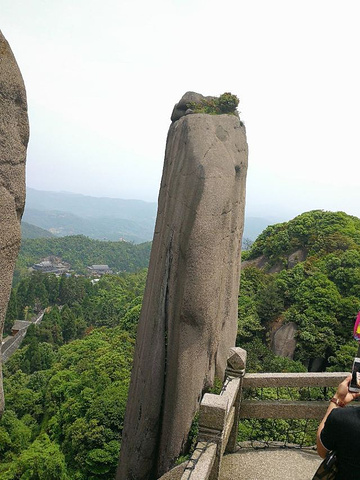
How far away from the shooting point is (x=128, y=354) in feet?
67.1

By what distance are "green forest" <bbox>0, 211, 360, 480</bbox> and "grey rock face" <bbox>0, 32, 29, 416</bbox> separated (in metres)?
6.31

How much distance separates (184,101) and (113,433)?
9.17 meters

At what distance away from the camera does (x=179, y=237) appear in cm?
739

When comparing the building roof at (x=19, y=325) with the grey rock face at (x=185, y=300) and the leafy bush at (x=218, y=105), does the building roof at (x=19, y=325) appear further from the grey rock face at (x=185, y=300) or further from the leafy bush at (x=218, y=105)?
the leafy bush at (x=218, y=105)

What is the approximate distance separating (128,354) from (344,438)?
18.8m

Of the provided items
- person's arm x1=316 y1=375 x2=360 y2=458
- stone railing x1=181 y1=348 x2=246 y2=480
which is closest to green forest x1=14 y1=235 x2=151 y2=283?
stone railing x1=181 y1=348 x2=246 y2=480

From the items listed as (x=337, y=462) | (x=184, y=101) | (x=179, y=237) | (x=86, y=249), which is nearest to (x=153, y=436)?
(x=179, y=237)

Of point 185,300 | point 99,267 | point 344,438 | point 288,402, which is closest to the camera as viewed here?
point 344,438

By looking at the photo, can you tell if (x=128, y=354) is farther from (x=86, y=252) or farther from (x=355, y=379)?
(x=86, y=252)

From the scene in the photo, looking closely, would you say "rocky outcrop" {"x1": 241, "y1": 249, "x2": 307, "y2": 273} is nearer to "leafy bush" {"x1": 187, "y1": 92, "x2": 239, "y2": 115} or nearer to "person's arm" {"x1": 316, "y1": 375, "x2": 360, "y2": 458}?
"leafy bush" {"x1": 187, "y1": 92, "x2": 239, "y2": 115}

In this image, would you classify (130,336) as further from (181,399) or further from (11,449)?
(181,399)

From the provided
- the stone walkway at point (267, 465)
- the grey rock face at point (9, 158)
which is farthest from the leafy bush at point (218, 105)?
the stone walkway at point (267, 465)

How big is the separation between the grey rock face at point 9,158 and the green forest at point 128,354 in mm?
6311

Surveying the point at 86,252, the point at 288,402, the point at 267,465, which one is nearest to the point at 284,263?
the point at 288,402
